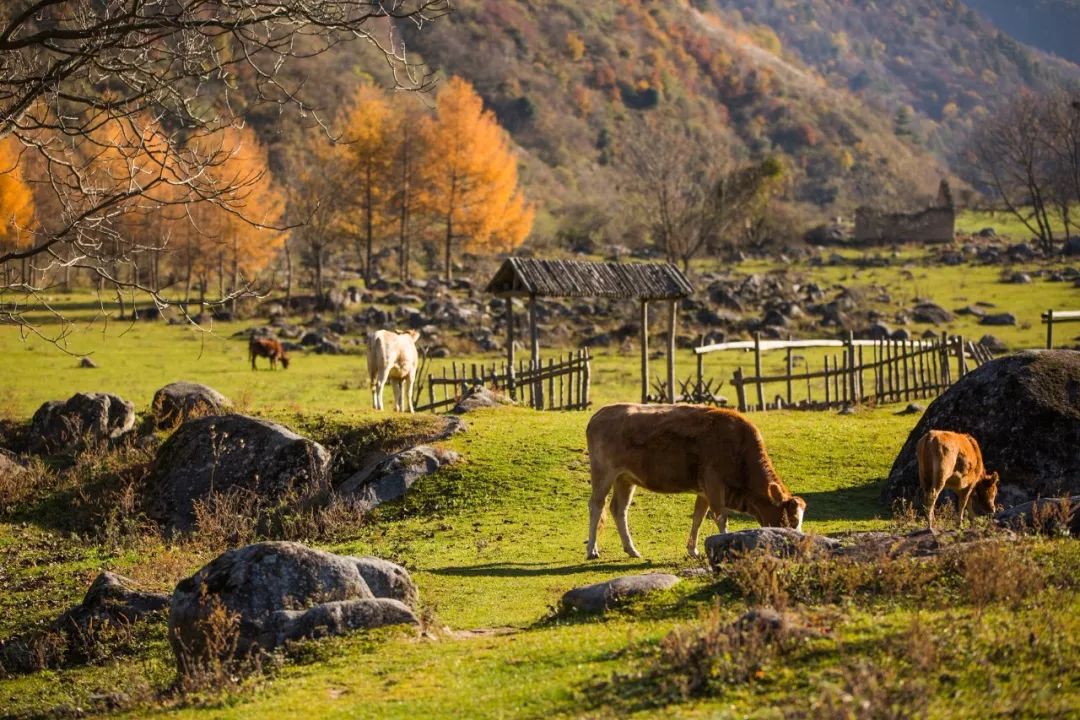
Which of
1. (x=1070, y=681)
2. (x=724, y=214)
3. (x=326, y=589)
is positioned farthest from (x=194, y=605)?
(x=724, y=214)

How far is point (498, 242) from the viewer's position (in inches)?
2633

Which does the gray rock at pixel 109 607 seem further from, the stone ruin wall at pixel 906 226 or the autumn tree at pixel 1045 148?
the stone ruin wall at pixel 906 226

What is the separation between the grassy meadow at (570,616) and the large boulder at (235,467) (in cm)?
91

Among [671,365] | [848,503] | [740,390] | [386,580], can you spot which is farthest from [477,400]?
[386,580]

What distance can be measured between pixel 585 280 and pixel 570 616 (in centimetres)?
1844

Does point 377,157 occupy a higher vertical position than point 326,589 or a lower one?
higher

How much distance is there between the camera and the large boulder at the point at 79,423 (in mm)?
20984

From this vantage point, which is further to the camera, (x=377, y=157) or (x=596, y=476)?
(x=377, y=157)

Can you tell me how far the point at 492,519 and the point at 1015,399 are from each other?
729cm

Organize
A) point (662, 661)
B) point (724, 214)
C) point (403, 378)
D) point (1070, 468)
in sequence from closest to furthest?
point (662, 661) → point (1070, 468) → point (403, 378) → point (724, 214)

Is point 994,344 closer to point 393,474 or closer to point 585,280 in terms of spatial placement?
point 585,280

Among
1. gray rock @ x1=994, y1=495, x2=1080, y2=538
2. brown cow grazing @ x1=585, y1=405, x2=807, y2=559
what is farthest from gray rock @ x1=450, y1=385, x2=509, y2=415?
gray rock @ x1=994, y1=495, x2=1080, y2=538

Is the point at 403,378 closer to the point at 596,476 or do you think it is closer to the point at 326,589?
the point at 596,476

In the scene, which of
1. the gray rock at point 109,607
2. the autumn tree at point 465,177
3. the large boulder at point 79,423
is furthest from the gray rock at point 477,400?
the autumn tree at point 465,177
